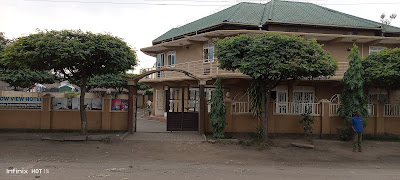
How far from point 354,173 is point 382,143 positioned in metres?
6.61

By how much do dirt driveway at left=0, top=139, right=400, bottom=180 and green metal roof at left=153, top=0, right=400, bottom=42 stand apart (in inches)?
383

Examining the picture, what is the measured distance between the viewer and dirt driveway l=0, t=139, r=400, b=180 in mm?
7711

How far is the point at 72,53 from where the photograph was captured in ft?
36.9

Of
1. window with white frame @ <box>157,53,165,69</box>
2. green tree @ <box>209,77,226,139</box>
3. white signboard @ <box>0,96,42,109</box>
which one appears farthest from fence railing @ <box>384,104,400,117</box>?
white signboard @ <box>0,96,42,109</box>

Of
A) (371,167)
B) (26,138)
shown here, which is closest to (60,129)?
(26,138)

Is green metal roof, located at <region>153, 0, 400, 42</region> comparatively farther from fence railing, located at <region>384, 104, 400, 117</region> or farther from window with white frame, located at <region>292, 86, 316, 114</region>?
fence railing, located at <region>384, 104, 400, 117</region>

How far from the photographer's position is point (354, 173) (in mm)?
8500

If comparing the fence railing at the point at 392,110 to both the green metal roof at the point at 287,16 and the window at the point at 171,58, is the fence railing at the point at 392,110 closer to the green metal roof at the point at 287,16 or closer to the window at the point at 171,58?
the green metal roof at the point at 287,16

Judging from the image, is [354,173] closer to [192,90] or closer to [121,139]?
[121,139]

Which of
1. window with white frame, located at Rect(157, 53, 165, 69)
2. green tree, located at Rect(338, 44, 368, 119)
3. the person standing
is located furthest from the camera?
window with white frame, located at Rect(157, 53, 165, 69)

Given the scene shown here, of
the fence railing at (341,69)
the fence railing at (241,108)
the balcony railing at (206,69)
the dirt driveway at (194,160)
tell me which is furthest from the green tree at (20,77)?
the fence railing at (341,69)

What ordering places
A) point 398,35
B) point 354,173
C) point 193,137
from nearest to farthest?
1. point 354,173
2. point 193,137
3. point 398,35

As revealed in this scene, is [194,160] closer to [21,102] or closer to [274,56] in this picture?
[274,56]

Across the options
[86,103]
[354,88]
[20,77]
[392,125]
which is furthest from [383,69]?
[20,77]
